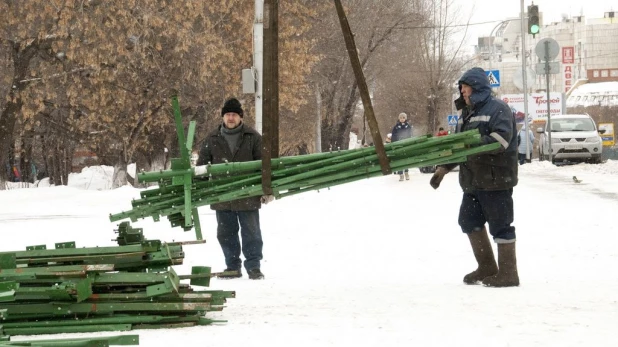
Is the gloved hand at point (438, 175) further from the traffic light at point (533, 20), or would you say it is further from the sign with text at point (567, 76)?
the sign with text at point (567, 76)

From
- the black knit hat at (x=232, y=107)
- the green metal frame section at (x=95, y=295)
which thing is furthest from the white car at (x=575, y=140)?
the green metal frame section at (x=95, y=295)

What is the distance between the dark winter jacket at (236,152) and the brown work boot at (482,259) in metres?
1.96

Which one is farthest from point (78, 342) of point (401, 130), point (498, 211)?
point (401, 130)

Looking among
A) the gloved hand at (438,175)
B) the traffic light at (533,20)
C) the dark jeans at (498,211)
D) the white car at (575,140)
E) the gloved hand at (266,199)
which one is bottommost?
the white car at (575,140)

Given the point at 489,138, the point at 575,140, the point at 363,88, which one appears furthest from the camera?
the point at 575,140

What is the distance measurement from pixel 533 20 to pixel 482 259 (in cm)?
2336

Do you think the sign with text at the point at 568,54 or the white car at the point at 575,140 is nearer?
the white car at the point at 575,140

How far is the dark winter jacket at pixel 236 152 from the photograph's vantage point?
966 centimetres

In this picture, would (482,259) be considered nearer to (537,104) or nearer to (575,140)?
(575,140)

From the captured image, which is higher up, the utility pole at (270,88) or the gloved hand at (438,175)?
the utility pole at (270,88)

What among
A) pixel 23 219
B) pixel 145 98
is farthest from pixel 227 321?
pixel 145 98

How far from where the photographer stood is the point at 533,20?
31094mm

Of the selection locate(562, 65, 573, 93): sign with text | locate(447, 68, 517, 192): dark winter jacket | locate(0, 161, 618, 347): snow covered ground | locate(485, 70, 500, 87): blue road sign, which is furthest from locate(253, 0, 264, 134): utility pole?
locate(562, 65, 573, 93): sign with text

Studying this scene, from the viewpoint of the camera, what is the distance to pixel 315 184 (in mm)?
7762
